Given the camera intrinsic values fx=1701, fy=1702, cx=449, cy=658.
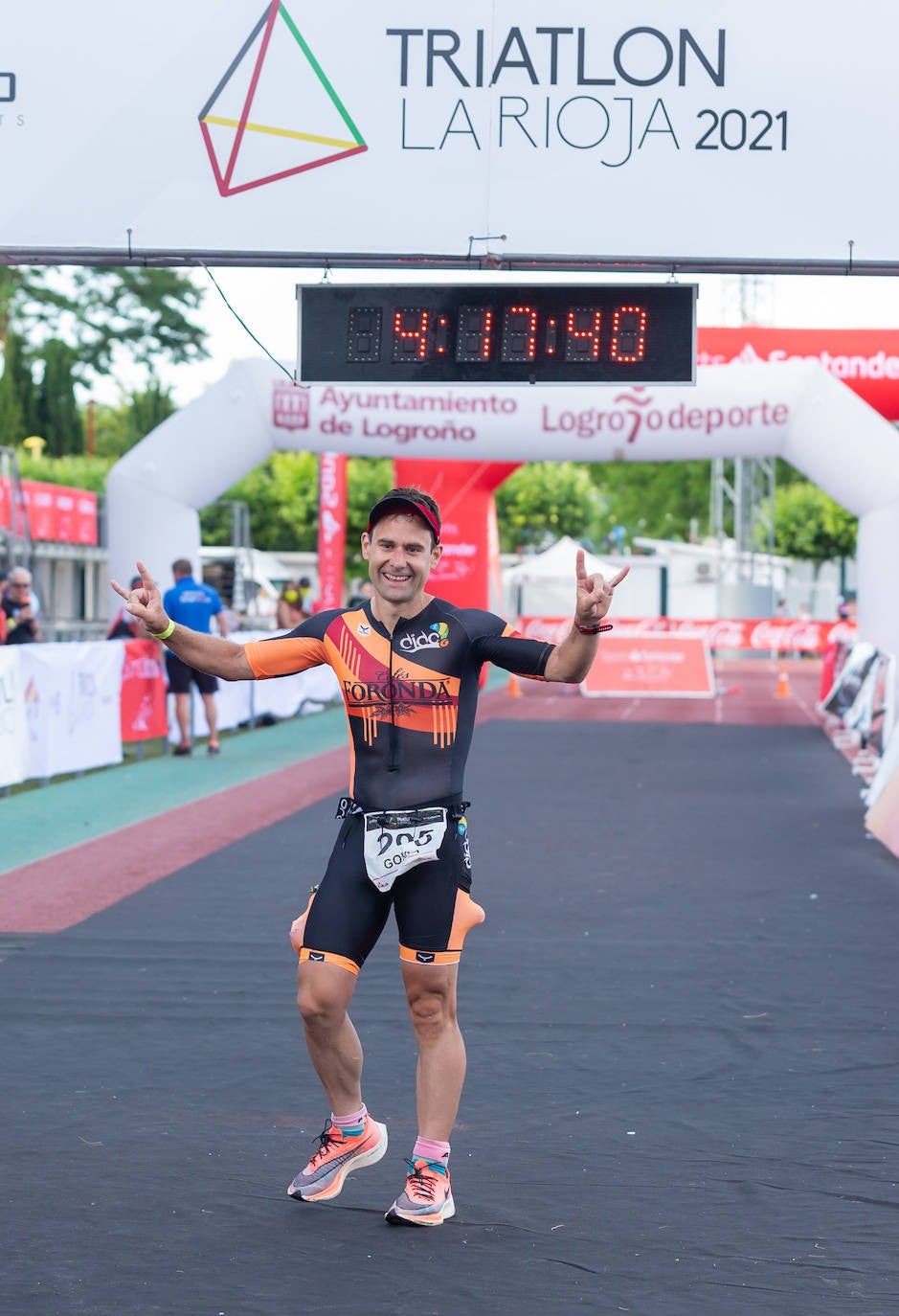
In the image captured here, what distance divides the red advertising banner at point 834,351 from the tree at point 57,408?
120 ft

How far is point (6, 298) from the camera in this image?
5694 cm

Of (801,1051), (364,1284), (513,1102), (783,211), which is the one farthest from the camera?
(783,211)

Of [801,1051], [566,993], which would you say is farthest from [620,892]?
[801,1051]

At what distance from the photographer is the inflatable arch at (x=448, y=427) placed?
1884cm

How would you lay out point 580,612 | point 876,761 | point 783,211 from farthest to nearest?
point 876,761
point 783,211
point 580,612

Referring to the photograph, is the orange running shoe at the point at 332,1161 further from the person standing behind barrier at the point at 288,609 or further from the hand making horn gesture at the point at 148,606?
the person standing behind barrier at the point at 288,609

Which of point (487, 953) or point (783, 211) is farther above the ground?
point (783, 211)

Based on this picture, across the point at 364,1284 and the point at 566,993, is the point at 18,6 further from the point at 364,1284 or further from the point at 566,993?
the point at 364,1284

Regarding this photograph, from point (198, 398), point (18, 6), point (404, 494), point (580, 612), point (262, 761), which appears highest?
point (18, 6)

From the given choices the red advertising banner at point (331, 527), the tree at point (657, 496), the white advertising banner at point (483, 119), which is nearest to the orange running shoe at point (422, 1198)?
the white advertising banner at point (483, 119)

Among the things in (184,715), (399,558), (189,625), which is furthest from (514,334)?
(184,715)

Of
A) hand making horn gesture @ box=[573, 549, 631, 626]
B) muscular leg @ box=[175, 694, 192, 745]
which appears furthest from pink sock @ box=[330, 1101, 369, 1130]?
muscular leg @ box=[175, 694, 192, 745]

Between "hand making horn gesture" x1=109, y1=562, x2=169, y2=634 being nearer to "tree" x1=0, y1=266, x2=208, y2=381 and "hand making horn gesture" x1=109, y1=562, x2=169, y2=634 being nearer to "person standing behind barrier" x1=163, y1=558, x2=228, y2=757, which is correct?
"person standing behind barrier" x1=163, y1=558, x2=228, y2=757

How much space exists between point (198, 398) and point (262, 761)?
4311 mm
